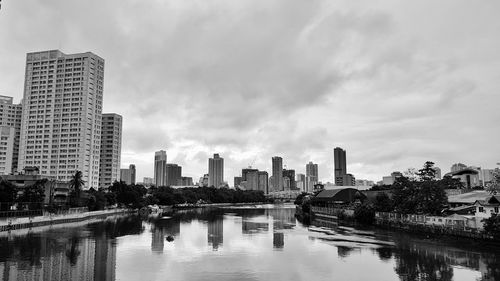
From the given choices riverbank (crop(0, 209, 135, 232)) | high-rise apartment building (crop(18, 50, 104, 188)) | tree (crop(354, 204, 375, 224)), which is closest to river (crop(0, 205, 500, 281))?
riverbank (crop(0, 209, 135, 232))

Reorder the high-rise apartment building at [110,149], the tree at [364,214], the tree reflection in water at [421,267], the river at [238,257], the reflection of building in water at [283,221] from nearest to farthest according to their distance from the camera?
the river at [238,257] → the tree reflection in water at [421,267] → the tree at [364,214] → the reflection of building in water at [283,221] → the high-rise apartment building at [110,149]

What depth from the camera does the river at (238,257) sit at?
117 ft

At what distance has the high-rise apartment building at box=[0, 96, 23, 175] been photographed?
482 ft

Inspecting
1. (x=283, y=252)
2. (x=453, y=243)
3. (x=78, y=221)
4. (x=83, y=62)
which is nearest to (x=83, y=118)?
(x=83, y=62)

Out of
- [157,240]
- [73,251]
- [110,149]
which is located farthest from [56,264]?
[110,149]

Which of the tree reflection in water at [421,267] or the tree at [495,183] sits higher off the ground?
the tree at [495,183]

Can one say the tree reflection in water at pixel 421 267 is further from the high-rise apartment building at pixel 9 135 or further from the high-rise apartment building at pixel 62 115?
the high-rise apartment building at pixel 9 135

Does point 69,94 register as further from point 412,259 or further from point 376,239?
point 412,259

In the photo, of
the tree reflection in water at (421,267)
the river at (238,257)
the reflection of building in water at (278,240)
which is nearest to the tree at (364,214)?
the river at (238,257)

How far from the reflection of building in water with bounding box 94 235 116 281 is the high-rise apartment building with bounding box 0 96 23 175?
4477 inches

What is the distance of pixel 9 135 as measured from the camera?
14888 cm

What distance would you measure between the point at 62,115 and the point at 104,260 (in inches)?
4740

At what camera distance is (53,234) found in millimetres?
59875

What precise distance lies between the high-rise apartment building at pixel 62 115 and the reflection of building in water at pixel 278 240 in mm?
96399
